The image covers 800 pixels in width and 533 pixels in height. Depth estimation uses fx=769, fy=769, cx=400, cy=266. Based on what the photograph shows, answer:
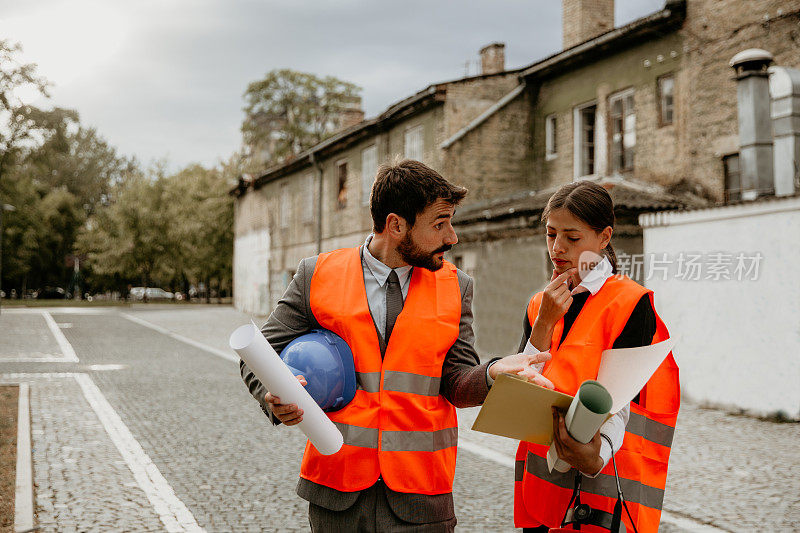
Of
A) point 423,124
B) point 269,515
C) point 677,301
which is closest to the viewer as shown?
point 269,515

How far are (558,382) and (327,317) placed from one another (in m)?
0.79

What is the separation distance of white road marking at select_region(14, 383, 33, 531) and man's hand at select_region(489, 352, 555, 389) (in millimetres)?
4575

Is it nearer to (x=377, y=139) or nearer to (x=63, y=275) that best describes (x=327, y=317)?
(x=377, y=139)

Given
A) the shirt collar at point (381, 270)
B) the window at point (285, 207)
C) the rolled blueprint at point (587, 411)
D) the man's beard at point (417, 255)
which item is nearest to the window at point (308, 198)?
the window at point (285, 207)

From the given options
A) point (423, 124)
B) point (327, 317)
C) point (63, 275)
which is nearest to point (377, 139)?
point (423, 124)

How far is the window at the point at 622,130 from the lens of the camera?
17469 millimetres

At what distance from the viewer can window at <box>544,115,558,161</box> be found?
20680 mm

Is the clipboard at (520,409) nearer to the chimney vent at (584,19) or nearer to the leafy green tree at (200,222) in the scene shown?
the chimney vent at (584,19)

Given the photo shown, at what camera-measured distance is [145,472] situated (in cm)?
715

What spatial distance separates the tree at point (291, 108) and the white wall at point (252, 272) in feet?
29.3

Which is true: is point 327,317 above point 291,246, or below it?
below

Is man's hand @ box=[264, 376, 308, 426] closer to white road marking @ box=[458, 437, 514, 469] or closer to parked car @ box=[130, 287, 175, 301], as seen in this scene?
white road marking @ box=[458, 437, 514, 469]

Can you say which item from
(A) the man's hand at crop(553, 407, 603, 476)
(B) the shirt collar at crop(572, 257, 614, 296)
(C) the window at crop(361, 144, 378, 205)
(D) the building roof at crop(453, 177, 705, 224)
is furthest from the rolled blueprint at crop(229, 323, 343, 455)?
(C) the window at crop(361, 144, 378, 205)

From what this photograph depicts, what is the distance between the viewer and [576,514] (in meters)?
2.27
